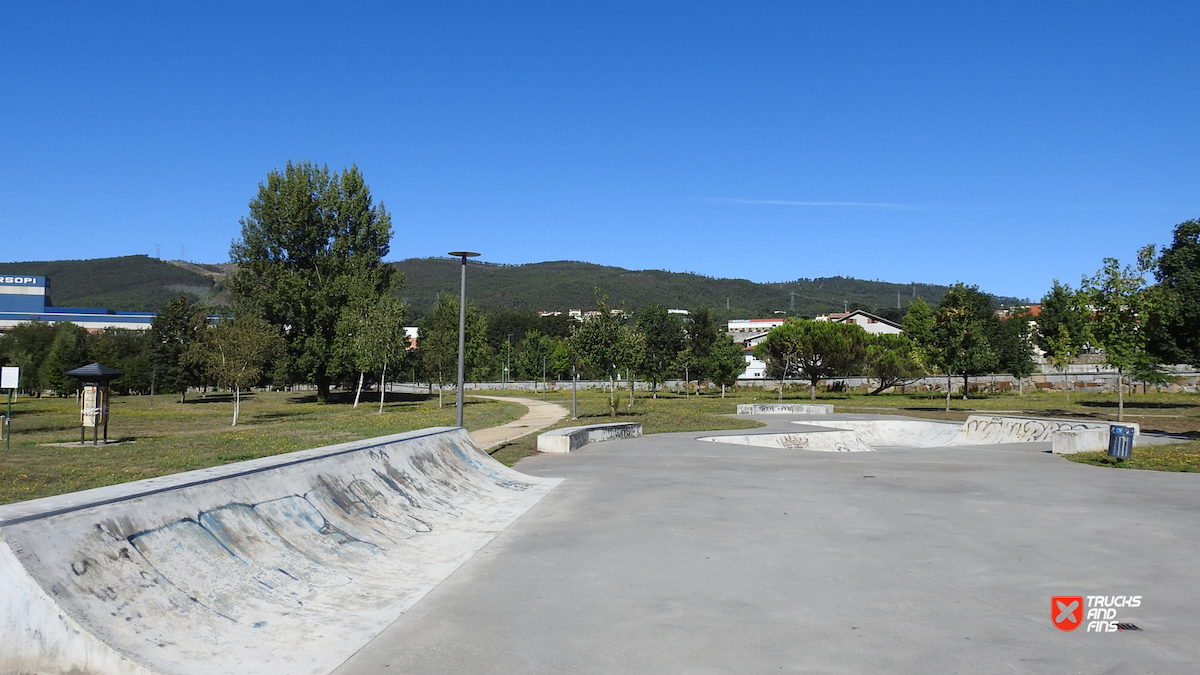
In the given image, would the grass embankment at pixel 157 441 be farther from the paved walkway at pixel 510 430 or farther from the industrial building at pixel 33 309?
the industrial building at pixel 33 309

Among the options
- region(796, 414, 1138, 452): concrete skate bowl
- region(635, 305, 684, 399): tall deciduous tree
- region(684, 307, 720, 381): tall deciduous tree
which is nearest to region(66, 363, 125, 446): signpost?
region(796, 414, 1138, 452): concrete skate bowl

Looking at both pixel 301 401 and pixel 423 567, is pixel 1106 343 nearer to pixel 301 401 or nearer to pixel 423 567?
pixel 423 567

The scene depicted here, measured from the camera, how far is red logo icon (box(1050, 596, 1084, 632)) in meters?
5.57

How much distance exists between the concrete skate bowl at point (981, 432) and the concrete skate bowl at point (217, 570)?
756 inches

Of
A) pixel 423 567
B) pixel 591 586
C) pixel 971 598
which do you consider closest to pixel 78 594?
pixel 423 567

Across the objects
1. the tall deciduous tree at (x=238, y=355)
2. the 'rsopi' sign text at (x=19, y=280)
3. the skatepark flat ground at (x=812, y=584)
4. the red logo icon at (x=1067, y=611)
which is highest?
the 'rsopi' sign text at (x=19, y=280)

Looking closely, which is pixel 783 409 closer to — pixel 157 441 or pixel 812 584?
pixel 157 441

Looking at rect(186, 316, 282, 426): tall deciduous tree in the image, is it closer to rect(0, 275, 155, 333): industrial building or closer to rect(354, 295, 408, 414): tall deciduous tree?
rect(354, 295, 408, 414): tall deciduous tree

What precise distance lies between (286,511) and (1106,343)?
31944 millimetres

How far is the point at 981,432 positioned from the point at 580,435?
16.0 meters

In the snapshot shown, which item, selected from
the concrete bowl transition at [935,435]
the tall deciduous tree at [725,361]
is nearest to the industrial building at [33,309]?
the tall deciduous tree at [725,361]

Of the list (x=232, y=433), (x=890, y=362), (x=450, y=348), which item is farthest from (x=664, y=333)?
(x=232, y=433)

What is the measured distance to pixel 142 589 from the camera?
484cm

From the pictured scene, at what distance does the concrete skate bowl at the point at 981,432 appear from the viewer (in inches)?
838
